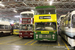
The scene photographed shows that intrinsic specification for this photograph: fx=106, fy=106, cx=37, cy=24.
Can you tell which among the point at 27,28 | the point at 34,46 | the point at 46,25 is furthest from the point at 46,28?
the point at 27,28

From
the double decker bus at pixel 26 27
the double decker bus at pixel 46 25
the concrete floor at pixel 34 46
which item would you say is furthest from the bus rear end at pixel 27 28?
the double decker bus at pixel 46 25

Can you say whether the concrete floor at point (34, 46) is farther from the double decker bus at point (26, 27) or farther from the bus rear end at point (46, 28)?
the double decker bus at point (26, 27)

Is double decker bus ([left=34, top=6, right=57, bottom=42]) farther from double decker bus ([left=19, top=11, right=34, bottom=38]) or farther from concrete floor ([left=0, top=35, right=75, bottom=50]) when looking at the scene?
double decker bus ([left=19, top=11, right=34, bottom=38])

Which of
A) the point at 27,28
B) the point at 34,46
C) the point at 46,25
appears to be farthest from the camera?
the point at 27,28

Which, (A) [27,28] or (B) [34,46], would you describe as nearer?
(B) [34,46]

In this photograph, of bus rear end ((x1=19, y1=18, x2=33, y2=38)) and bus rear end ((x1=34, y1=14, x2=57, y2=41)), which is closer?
bus rear end ((x1=34, y1=14, x2=57, y2=41))

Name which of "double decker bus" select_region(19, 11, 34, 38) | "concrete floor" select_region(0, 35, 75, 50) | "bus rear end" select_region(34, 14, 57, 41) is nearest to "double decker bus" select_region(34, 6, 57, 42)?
"bus rear end" select_region(34, 14, 57, 41)

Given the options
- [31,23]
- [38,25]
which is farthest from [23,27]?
[38,25]

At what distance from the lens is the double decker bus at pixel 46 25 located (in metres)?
12.0

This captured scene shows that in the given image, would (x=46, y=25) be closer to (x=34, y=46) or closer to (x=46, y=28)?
(x=46, y=28)

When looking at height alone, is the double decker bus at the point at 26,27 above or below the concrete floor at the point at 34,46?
above

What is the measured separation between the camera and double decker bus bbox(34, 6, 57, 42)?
12.0 metres

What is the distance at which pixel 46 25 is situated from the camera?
39.9 feet

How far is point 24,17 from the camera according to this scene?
17.2m
